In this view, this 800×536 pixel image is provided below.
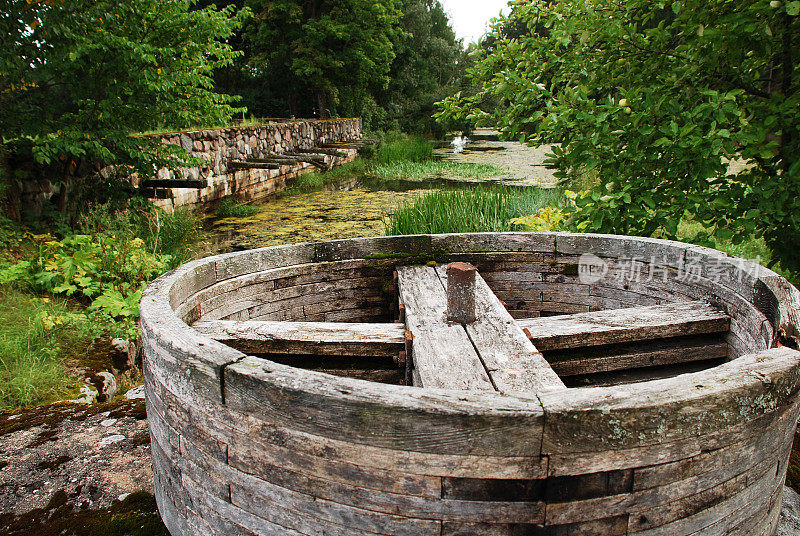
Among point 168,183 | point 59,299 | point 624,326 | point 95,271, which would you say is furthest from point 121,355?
point 624,326

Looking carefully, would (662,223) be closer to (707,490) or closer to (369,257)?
(369,257)

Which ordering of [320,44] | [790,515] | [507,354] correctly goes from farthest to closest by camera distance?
[320,44] < [790,515] < [507,354]

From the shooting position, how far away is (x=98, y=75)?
4613 mm

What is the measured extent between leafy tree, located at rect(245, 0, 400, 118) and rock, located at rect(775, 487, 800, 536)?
1601 cm

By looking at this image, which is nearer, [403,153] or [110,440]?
[110,440]

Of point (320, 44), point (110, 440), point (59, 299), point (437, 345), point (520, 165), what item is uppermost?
point (320, 44)

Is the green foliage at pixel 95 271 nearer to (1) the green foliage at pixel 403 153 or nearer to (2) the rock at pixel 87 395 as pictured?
(2) the rock at pixel 87 395

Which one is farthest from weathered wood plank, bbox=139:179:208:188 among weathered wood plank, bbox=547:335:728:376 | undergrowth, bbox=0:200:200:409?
weathered wood plank, bbox=547:335:728:376

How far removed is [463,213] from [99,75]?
388cm

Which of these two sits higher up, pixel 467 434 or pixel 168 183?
pixel 168 183

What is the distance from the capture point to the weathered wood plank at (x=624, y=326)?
1.95 meters

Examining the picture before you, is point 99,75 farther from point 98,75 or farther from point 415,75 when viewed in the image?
point 415,75

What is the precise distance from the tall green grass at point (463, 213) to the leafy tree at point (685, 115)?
1917 mm

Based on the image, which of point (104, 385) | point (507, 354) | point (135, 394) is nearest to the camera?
point (507, 354)
